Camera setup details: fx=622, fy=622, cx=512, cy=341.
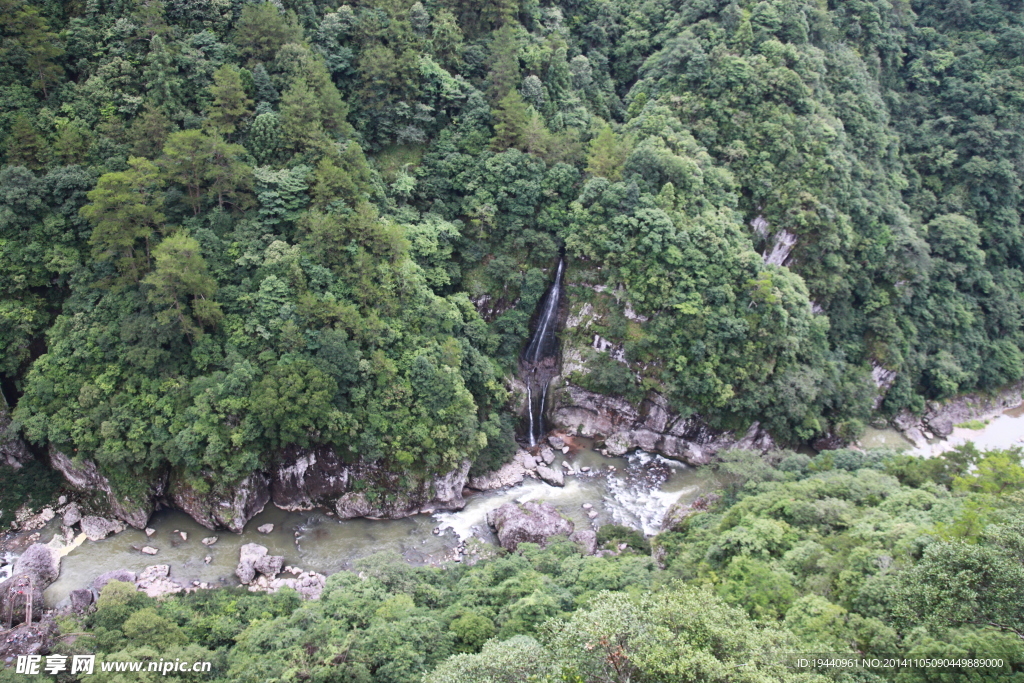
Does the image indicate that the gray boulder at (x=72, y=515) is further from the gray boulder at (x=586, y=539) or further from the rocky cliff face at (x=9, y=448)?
the gray boulder at (x=586, y=539)

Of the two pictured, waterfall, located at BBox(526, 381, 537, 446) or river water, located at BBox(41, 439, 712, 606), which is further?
waterfall, located at BBox(526, 381, 537, 446)

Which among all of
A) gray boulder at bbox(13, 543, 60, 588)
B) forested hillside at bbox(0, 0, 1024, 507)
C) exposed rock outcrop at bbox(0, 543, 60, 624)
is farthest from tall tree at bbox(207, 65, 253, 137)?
exposed rock outcrop at bbox(0, 543, 60, 624)

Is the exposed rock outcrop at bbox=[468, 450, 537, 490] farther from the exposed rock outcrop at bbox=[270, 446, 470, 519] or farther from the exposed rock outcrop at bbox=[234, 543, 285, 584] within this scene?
the exposed rock outcrop at bbox=[234, 543, 285, 584]

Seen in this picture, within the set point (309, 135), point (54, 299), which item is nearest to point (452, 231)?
point (309, 135)

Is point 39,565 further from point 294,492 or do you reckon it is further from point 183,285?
point 183,285

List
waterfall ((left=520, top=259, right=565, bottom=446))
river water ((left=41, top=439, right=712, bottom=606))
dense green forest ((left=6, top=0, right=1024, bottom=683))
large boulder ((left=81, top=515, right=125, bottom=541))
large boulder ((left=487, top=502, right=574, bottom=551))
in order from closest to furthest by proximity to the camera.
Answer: dense green forest ((left=6, top=0, right=1024, bottom=683)) → river water ((left=41, top=439, right=712, bottom=606)) → large boulder ((left=81, top=515, right=125, bottom=541)) → large boulder ((left=487, top=502, right=574, bottom=551)) → waterfall ((left=520, top=259, right=565, bottom=446))

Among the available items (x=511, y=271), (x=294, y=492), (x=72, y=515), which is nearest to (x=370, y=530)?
(x=294, y=492)
